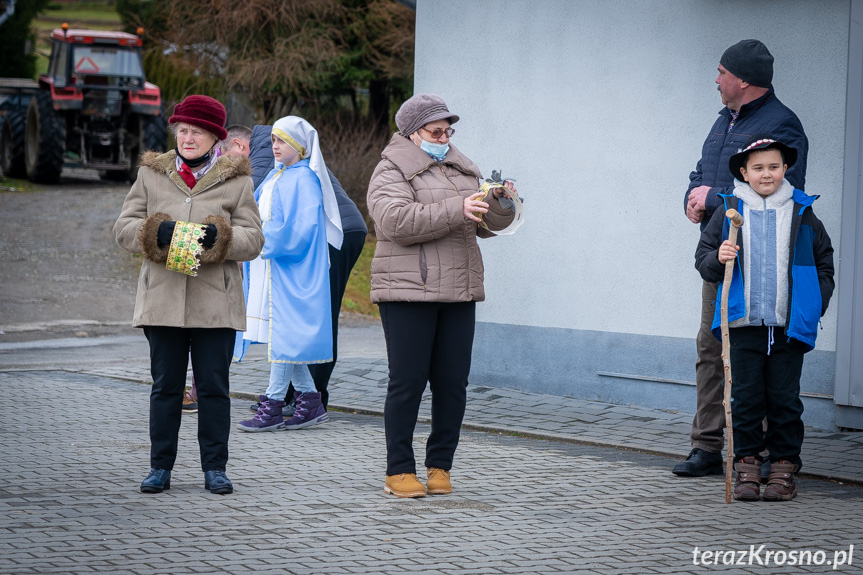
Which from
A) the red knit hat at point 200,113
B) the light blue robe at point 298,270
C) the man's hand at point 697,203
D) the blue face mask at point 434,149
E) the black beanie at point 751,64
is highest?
the black beanie at point 751,64

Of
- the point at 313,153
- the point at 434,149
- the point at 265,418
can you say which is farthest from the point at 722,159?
the point at 265,418

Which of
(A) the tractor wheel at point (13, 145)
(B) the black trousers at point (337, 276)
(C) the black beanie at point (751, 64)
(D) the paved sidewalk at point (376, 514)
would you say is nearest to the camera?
(D) the paved sidewalk at point (376, 514)

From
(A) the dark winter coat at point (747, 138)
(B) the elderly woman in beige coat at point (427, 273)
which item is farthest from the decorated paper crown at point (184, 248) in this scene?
(A) the dark winter coat at point (747, 138)

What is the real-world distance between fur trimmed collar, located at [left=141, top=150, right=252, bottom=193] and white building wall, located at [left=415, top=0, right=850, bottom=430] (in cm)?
353

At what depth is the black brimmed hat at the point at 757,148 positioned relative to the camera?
610 cm

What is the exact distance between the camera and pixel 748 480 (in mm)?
6105

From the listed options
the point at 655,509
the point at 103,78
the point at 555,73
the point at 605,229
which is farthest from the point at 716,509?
the point at 103,78

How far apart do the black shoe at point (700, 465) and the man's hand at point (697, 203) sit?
124 centimetres

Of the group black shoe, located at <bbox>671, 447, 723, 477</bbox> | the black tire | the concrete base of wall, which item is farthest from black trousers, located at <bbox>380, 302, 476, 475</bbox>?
the black tire

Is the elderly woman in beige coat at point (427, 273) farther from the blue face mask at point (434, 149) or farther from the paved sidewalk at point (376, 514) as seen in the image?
the paved sidewalk at point (376, 514)

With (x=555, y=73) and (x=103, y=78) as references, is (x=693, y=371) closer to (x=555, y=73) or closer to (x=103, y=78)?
(x=555, y=73)

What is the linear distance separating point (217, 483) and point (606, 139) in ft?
13.9

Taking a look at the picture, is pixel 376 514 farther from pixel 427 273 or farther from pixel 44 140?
pixel 44 140

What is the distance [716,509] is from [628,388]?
10.1ft
